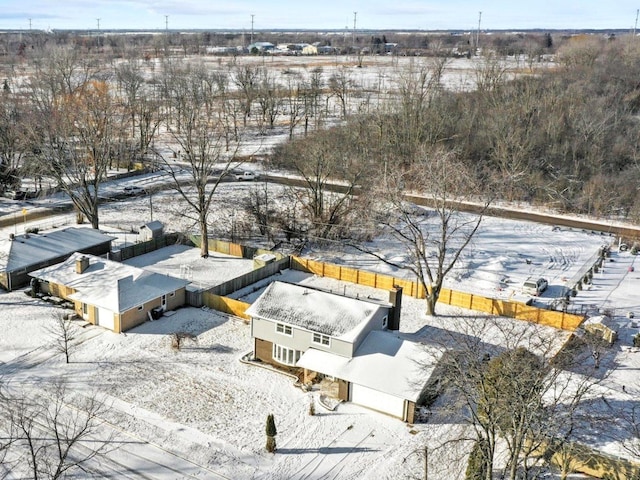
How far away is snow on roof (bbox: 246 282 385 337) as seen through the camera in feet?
89.1

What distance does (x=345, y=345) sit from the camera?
2641cm

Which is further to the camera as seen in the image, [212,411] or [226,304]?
[226,304]

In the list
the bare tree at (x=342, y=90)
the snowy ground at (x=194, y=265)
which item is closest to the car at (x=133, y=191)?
the snowy ground at (x=194, y=265)

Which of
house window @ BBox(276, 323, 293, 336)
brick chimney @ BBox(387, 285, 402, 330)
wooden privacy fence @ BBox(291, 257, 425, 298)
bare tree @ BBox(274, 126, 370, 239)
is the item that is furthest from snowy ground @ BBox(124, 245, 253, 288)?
brick chimney @ BBox(387, 285, 402, 330)

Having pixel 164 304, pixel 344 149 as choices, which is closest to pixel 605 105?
pixel 344 149

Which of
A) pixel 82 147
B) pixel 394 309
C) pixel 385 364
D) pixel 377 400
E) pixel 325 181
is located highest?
pixel 82 147

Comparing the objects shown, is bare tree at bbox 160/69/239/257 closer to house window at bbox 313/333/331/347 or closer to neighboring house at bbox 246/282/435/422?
Result: neighboring house at bbox 246/282/435/422

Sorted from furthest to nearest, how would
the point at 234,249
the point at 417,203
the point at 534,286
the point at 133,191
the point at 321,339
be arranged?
1. the point at 133,191
2. the point at 417,203
3. the point at 234,249
4. the point at 534,286
5. the point at 321,339

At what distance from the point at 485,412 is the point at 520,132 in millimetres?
49950

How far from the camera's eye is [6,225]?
154 ft

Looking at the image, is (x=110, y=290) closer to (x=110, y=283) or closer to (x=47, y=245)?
(x=110, y=283)

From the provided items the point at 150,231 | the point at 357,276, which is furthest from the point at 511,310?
the point at 150,231

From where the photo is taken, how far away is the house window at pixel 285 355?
28109 mm

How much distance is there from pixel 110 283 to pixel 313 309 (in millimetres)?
11520
